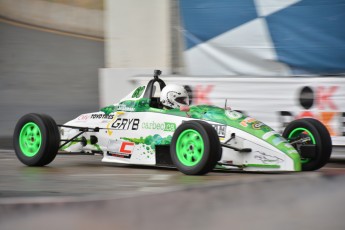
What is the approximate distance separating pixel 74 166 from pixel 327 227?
6.01 m

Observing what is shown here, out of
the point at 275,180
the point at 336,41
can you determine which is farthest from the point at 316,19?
the point at 275,180

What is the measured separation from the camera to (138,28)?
50.5 ft

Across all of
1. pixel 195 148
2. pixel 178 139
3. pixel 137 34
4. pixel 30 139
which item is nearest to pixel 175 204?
Result: pixel 195 148

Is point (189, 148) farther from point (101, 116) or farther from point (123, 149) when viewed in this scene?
point (101, 116)

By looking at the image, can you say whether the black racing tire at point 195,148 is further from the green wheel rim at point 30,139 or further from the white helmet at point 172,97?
the green wheel rim at point 30,139

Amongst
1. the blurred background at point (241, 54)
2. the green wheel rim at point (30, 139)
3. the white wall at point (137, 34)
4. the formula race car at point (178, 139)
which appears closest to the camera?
the formula race car at point (178, 139)

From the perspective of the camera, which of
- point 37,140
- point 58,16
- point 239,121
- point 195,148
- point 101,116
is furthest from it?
point 58,16

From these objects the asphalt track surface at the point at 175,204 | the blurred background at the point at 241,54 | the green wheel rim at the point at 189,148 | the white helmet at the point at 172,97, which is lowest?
the asphalt track surface at the point at 175,204

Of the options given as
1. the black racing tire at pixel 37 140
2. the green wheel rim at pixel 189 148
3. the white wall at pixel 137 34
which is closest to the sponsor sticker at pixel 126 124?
the black racing tire at pixel 37 140

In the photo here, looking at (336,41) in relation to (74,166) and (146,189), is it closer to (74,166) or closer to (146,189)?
(74,166)

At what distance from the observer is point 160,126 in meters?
10.8

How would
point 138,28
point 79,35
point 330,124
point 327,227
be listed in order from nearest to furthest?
point 327,227, point 330,124, point 138,28, point 79,35

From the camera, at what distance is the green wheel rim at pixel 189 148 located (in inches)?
392

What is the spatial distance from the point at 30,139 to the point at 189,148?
7.82ft
